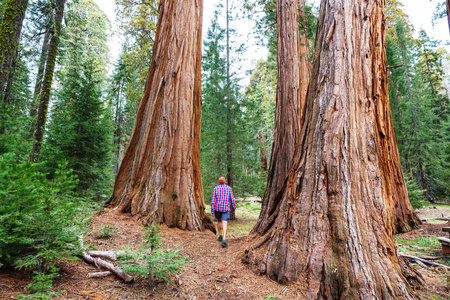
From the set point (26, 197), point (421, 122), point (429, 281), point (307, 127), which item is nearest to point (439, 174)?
point (421, 122)

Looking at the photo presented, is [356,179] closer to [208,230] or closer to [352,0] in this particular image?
[352,0]

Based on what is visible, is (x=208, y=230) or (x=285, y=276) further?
(x=208, y=230)

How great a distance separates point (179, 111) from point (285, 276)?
16.0 ft

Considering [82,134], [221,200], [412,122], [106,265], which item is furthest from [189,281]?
[412,122]

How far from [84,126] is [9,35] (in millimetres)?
4326

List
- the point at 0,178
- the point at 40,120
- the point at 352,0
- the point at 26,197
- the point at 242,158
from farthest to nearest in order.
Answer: the point at 242,158, the point at 40,120, the point at 352,0, the point at 26,197, the point at 0,178

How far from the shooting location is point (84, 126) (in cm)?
897

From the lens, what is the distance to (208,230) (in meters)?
6.19

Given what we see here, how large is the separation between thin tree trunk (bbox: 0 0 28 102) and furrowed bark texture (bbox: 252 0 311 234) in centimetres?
622

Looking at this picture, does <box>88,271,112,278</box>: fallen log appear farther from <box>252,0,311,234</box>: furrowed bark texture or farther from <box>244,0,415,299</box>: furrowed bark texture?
<box>252,0,311,234</box>: furrowed bark texture

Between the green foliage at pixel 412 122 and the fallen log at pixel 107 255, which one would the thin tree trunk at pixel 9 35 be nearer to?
the fallen log at pixel 107 255

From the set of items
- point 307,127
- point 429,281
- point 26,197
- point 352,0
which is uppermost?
point 352,0

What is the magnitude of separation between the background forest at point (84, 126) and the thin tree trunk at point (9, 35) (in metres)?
0.02

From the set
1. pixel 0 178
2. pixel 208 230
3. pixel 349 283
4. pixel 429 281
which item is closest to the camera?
pixel 0 178
